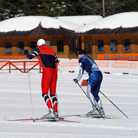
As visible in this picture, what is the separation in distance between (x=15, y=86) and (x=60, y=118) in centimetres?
904

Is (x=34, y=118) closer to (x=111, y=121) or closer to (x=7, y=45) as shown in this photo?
(x=111, y=121)

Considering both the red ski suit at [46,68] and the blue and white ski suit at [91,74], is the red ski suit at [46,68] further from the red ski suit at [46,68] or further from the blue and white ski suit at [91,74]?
the blue and white ski suit at [91,74]

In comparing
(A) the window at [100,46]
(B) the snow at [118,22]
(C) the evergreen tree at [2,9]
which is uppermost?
(C) the evergreen tree at [2,9]

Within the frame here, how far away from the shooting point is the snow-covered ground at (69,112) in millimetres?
7719

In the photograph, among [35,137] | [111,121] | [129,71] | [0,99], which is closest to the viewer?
[35,137]

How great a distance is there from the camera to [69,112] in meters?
10.6

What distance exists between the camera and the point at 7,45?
139 feet

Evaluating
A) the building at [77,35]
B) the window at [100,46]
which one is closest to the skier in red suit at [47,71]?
the building at [77,35]

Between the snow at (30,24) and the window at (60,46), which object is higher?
the snow at (30,24)

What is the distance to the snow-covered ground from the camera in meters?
7.72

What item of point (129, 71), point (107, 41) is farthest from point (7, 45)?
point (129, 71)

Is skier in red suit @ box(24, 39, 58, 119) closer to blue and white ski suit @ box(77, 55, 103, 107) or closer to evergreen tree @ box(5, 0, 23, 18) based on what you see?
blue and white ski suit @ box(77, 55, 103, 107)

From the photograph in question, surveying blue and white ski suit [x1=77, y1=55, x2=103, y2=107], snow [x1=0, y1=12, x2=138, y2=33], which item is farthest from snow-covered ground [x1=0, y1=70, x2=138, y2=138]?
snow [x1=0, y1=12, x2=138, y2=33]

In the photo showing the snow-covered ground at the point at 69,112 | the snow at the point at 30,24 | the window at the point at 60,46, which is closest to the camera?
the snow-covered ground at the point at 69,112
